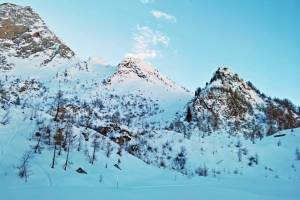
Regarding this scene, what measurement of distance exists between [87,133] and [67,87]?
394 ft

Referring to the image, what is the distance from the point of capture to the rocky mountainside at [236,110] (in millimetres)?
83062

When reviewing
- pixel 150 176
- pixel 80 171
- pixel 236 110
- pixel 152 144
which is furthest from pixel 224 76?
pixel 80 171

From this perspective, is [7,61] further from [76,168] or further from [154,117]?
[76,168]

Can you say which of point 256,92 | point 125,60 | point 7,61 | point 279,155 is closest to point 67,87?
point 125,60

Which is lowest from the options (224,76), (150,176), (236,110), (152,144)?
(150,176)

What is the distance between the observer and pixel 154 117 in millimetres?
134125

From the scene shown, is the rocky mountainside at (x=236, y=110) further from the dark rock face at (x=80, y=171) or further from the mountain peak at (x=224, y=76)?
the dark rock face at (x=80, y=171)

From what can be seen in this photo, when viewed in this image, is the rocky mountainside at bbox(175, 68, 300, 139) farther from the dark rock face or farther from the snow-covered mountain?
the dark rock face

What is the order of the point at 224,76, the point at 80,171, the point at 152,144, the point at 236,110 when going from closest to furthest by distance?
1. the point at 80,171
2. the point at 152,144
3. the point at 236,110
4. the point at 224,76

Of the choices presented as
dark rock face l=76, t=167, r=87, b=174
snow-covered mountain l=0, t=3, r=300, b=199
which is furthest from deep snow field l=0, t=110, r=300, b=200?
dark rock face l=76, t=167, r=87, b=174

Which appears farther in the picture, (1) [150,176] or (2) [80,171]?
Answer: (1) [150,176]

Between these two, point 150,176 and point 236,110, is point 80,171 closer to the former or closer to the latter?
point 150,176

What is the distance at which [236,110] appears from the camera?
9025cm

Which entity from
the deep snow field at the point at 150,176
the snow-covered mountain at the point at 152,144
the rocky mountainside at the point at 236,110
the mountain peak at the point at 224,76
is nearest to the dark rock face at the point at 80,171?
the snow-covered mountain at the point at 152,144
